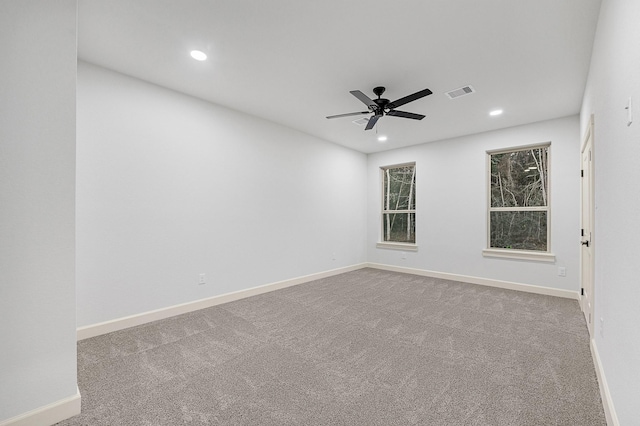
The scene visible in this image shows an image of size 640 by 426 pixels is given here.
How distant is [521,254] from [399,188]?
8.58 ft

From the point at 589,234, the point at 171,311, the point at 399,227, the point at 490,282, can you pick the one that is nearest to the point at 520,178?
the point at 490,282

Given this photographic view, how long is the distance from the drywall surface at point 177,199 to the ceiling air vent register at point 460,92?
258 centimetres

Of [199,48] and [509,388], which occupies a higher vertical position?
[199,48]

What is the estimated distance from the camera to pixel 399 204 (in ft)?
21.2

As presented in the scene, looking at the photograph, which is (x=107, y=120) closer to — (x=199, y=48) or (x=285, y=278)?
Answer: (x=199, y=48)

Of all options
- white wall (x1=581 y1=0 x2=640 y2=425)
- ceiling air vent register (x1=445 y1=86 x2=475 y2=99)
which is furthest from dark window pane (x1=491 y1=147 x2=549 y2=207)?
white wall (x1=581 y1=0 x2=640 y2=425)

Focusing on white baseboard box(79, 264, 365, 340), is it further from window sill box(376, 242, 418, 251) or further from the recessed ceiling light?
the recessed ceiling light

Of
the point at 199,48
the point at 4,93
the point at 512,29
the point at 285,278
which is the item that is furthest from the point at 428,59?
the point at 285,278

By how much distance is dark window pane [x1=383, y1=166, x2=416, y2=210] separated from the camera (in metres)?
6.25

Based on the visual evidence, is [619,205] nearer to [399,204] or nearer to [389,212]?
[399,204]

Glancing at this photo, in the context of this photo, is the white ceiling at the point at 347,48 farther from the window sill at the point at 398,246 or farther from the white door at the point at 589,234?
the window sill at the point at 398,246

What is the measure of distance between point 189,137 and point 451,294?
436 cm

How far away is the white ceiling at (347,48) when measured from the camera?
7.07ft

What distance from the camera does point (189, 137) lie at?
3676mm
